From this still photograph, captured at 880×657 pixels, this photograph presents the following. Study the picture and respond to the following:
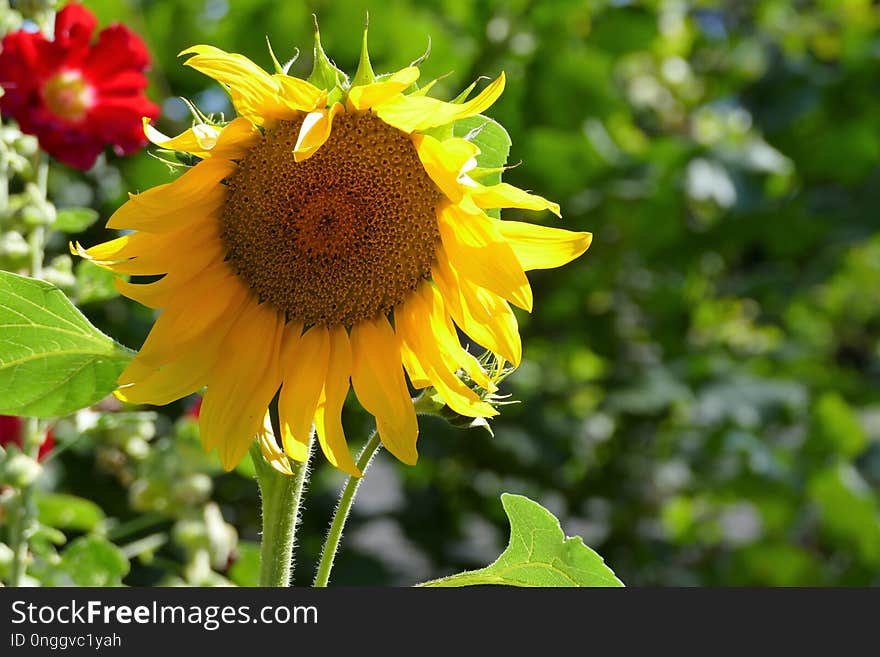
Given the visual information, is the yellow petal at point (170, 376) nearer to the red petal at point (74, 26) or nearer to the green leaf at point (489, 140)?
the green leaf at point (489, 140)

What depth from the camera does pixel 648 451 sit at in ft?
7.92

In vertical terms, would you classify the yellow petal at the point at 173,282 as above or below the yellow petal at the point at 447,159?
below

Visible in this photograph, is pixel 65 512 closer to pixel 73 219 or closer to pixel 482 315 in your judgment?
pixel 73 219

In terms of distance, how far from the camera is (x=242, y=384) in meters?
0.70

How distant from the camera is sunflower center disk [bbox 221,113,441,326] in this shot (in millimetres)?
695

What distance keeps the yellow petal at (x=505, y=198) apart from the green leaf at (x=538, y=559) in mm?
184

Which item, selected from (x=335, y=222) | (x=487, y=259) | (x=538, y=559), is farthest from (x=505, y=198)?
(x=538, y=559)

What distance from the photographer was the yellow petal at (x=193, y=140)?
650 millimetres

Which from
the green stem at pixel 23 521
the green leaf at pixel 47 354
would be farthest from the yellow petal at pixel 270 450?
the green stem at pixel 23 521

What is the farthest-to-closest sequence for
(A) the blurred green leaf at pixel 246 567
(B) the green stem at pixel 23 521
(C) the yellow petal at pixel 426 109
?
(A) the blurred green leaf at pixel 246 567 → (B) the green stem at pixel 23 521 → (C) the yellow petal at pixel 426 109

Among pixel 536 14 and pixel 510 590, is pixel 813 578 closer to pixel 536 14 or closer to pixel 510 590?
pixel 536 14

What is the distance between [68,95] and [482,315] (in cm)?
49

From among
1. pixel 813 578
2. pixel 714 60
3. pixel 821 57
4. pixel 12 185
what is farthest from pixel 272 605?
pixel 821 57

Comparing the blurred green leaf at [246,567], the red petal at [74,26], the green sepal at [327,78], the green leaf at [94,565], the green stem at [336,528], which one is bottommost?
the blurred green leaf at [246,567]
